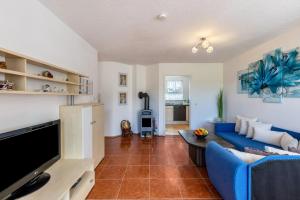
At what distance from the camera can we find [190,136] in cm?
358

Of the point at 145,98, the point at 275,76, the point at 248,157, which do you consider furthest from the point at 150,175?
the point at 145,98

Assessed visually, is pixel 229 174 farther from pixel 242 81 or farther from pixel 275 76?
pixel 242 81

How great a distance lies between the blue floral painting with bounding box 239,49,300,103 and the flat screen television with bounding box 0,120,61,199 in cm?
365

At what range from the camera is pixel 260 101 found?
3.78 m

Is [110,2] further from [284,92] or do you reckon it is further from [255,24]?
[284,92]

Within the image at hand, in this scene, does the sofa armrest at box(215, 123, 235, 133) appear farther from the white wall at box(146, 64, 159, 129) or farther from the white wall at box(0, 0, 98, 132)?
the white wall at box(0, 0, 98, 132)

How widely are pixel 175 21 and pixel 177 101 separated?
605 centimetres

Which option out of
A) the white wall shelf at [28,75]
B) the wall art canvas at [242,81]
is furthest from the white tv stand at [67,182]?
the wall art canvas at [242,81]

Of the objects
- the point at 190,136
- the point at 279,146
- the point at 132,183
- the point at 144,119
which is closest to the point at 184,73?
the point at 144,119

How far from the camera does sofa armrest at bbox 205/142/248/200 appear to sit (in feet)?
5.34

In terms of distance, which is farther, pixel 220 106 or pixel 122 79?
pixel 122 79

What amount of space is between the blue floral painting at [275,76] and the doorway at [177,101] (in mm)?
4051

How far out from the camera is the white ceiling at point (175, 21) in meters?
2.14

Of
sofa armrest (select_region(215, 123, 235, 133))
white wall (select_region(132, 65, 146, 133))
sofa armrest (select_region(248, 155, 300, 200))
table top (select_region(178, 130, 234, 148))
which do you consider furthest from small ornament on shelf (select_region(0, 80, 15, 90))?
white wall (select_region(132, 65, 146, 133))
